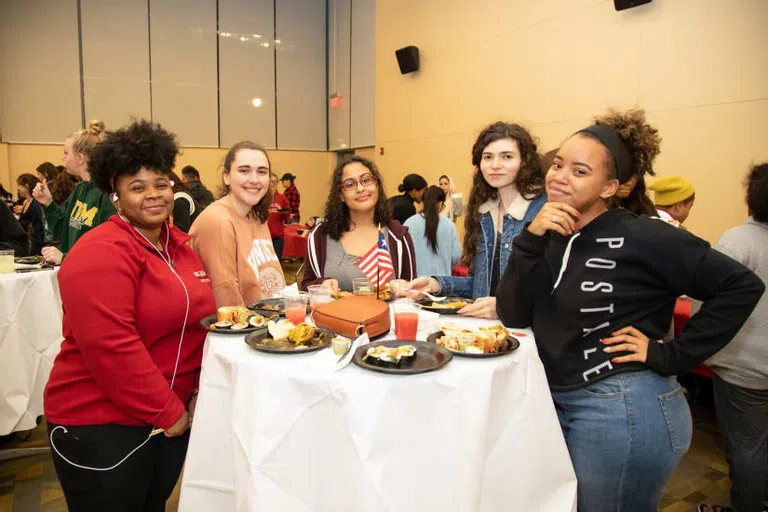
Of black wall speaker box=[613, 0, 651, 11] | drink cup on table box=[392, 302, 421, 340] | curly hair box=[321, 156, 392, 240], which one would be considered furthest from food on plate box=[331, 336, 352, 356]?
black wall speaker box=[613, 0, 651, 11]

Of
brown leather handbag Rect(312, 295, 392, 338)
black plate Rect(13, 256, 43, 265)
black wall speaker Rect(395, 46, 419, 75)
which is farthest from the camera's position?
black wall speaker Rect(395, 46, 419, 75)

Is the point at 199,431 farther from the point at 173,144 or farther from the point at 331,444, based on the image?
the point at 173,144

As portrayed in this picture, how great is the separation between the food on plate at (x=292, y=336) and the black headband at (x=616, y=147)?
3.48 feet

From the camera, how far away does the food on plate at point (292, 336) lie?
1575mm

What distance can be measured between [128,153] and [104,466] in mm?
1018

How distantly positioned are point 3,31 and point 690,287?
42.3 feet

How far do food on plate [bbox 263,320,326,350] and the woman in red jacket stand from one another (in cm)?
34

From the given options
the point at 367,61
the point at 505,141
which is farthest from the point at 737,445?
the point at 367,61

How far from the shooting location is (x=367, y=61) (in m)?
11.8

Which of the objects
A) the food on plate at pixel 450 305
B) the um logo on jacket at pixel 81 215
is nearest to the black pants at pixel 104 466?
the food on plate at pixel 450 305

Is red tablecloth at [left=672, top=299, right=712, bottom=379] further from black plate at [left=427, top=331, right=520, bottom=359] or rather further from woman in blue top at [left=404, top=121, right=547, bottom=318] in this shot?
black plate at [left=427, top=331, right=520, bottom=359]

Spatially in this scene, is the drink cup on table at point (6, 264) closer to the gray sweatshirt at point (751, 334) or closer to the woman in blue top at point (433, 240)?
the woman in blue top at point (433, 240)

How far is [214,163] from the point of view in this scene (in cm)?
1228

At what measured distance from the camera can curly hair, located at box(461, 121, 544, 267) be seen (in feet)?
7.37
